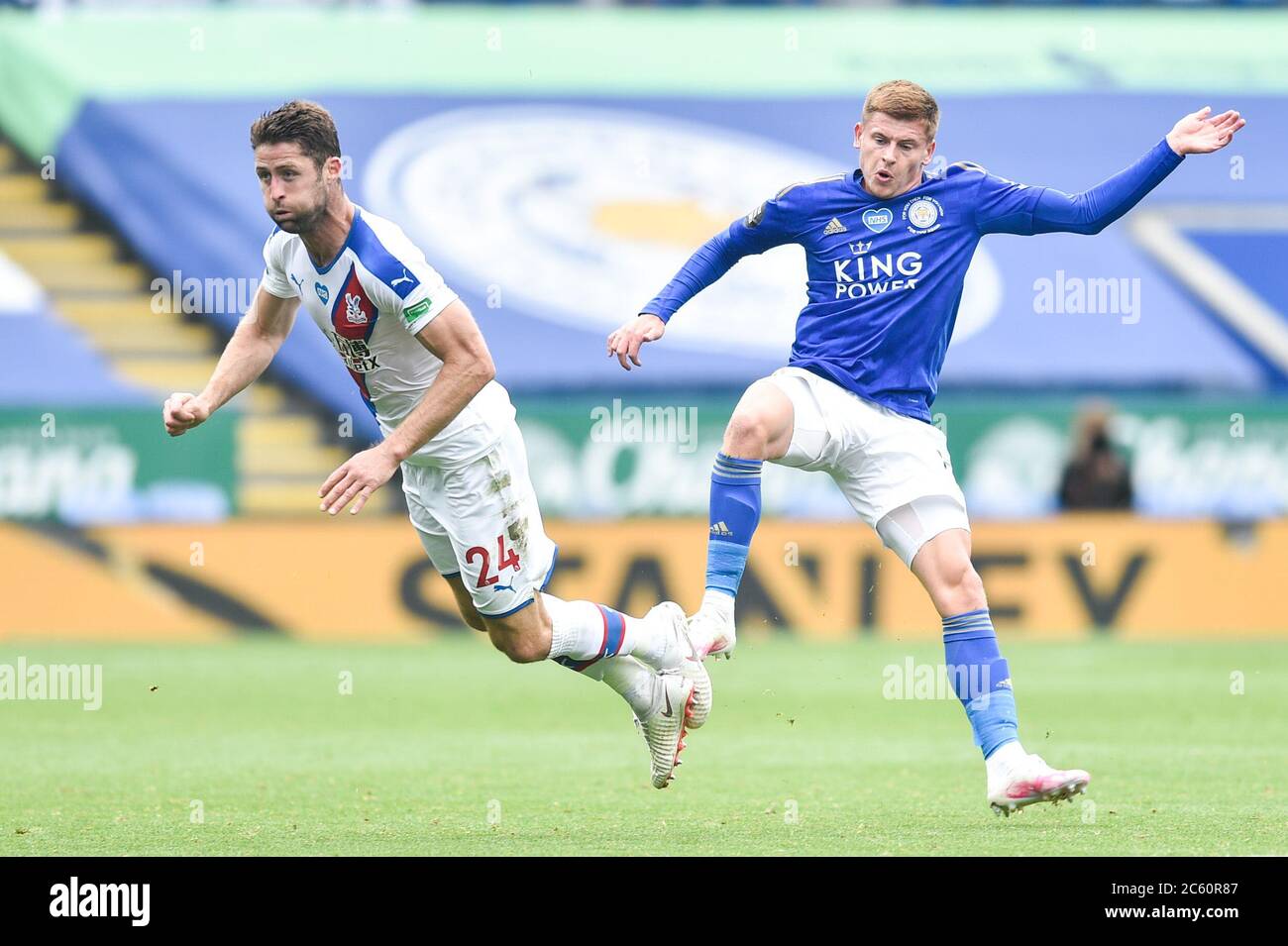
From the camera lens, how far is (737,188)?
A: 19.6 metres

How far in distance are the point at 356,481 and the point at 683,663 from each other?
1.83 m

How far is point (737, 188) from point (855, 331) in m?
13.0

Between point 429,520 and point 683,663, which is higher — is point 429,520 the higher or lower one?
the higher one

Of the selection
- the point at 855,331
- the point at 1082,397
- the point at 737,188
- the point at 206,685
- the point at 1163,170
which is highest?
the point at 737,188

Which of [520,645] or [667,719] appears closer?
[520,645]

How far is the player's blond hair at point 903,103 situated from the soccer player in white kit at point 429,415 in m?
1.62

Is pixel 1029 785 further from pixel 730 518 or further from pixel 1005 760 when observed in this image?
pixel 730 518
